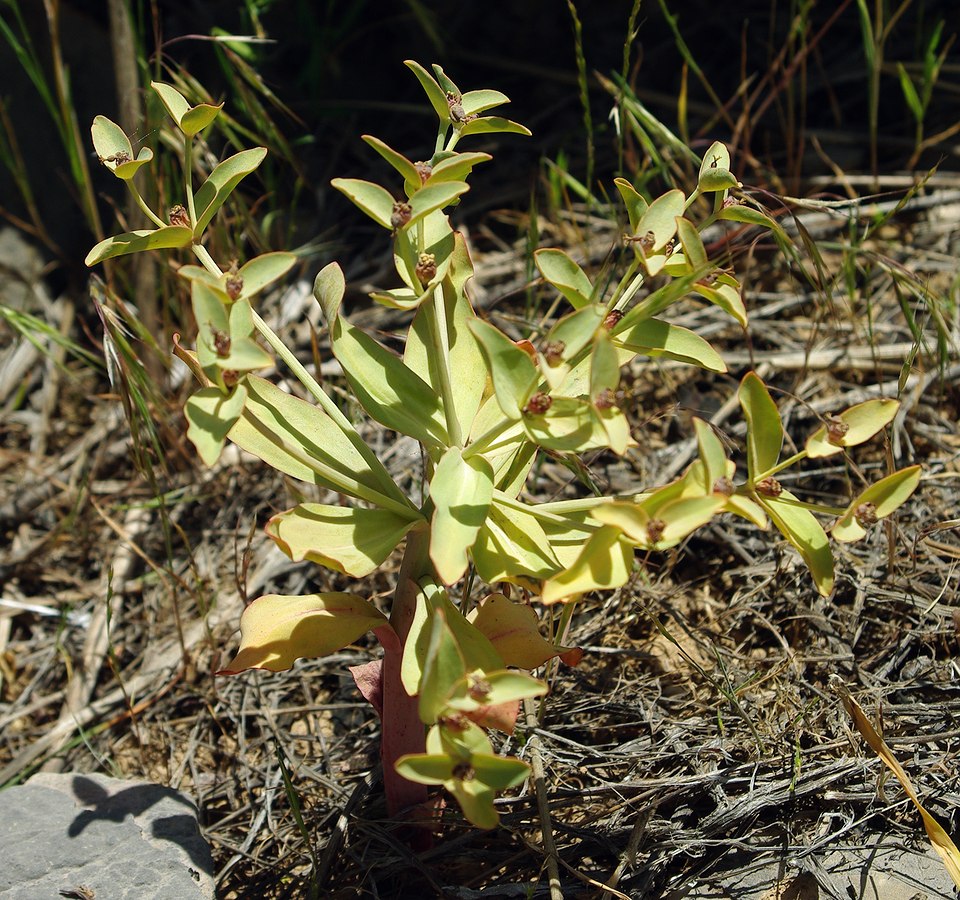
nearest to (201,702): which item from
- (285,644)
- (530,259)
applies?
(285,644)

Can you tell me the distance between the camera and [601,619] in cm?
192

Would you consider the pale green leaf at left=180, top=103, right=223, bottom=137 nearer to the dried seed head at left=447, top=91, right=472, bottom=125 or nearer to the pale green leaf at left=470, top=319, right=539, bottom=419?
the dried seed head at left=447, top=91, right=472, bottom=125

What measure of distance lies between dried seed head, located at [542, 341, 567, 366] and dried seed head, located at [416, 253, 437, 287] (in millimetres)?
236

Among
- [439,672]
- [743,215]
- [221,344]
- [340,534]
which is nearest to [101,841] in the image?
[340,534]

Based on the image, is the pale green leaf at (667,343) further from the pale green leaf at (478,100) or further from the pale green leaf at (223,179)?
the pale green leaf at (223,179)

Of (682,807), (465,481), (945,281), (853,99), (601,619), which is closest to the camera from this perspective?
(465,481)

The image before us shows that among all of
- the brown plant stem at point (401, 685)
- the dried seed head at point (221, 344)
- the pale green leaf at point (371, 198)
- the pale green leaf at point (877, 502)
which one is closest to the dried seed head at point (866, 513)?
the pale green leaf at point (877, 502)

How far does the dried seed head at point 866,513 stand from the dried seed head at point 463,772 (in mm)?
566

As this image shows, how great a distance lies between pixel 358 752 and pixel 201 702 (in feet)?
1.35

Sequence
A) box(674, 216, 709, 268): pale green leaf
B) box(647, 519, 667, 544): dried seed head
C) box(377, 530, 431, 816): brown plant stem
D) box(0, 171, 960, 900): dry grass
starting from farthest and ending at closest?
box(0, 171, 960, 900): dry grass, box(377, 530, 431, 816): brown plant stem, box(674, 216, 709, 268): pale green leaf, box(647, 519, 667, 544): dried seed head

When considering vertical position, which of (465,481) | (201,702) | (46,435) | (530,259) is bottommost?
(201,702)

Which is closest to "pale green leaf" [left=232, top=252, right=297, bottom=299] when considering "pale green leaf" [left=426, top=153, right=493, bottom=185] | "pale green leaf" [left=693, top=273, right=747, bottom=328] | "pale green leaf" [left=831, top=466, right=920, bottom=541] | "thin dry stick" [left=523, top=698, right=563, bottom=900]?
"pale green leaf" [left=426, top=153, right=493, bottom=185]

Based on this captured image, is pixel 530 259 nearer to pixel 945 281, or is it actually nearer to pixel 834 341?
pixel 834 341

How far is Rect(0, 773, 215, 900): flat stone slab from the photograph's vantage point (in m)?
1.50
